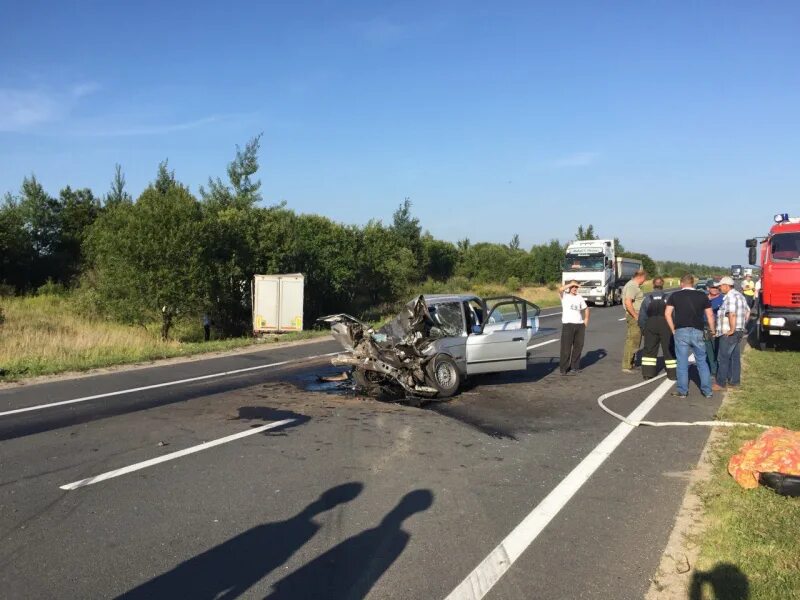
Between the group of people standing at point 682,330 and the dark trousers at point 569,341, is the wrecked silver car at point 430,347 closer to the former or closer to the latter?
the dark trousers at point 569,341

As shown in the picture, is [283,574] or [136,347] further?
[136,347]

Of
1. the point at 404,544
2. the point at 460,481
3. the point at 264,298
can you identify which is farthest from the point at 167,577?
the point at 264,298

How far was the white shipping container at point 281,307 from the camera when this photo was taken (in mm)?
22969

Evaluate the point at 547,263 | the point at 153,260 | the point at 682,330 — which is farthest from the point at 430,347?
the point at 547,263

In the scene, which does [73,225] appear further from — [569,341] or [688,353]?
[688,353]

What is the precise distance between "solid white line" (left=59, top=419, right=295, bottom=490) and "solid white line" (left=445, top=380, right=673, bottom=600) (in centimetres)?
365

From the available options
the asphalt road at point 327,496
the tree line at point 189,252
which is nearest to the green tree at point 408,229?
the tree line at point 189,252

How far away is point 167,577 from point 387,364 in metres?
6.11

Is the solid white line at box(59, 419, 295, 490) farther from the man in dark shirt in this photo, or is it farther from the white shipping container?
the white shipping container

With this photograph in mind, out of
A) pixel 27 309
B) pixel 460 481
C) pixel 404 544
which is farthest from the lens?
pixel 27 309

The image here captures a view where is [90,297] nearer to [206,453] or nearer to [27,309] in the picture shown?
[27,309]

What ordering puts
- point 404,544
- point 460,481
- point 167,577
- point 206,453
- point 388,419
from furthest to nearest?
1. point 388,419
2. point 206,453
3. point 460,481
4. point 404,544
5. point 167,577

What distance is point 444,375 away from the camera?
32.6ft

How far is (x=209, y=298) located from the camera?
23.3 meters
